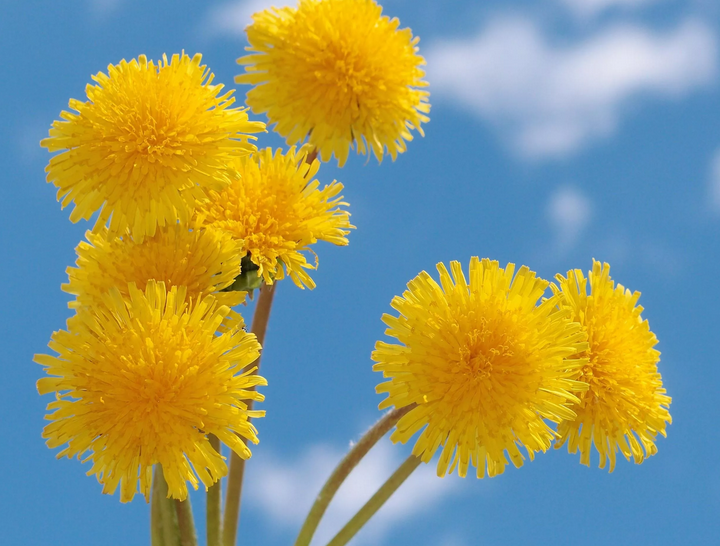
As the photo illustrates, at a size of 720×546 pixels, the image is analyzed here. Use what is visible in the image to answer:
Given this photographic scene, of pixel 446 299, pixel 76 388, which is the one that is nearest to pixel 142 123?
pixel 76 388

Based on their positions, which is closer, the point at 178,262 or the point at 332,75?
the point at 178,262

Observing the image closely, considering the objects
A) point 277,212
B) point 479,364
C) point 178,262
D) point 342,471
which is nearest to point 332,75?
point 277,212

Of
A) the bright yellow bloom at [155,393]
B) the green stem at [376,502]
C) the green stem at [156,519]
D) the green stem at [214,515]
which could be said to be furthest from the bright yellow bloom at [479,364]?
the green stem at [156,519]

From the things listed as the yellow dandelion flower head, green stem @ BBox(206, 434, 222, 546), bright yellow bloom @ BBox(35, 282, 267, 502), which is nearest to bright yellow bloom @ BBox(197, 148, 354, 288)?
the yellow dandelion flower head

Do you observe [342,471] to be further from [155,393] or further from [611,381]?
[611,381]

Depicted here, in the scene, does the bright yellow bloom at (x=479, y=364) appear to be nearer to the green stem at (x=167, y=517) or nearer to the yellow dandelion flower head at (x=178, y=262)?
the yellow dandelion flower head at (x=178, y=262)
